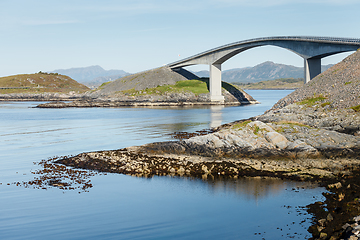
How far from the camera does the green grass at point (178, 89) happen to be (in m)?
106

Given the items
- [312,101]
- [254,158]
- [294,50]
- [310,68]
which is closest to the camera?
[254,158]

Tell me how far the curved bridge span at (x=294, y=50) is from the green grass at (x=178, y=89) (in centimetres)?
639

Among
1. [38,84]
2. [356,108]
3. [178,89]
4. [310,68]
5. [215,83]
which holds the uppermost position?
[38,84]

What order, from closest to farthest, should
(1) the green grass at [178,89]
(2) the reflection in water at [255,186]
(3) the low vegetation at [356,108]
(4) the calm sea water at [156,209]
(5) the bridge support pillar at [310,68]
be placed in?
(4) the calm sea water at [156,209] → (2) the reflection in water at [255,186] → (3) the low vegetation at [356,108] → (5) the bridge support pillar at [310,68] → (1) the green grass at [178,89]

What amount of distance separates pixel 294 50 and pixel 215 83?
35.2m

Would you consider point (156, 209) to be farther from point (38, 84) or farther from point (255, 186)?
point (38, 84)

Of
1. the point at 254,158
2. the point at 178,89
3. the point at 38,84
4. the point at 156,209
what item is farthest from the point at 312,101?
the point at 38,84

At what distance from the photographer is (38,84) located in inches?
6516

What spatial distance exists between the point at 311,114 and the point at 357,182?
21.4 meters

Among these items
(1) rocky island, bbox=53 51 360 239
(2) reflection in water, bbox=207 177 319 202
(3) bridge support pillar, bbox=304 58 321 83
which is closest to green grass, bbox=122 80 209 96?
(3) bridge support pillar, bbox=304 58 321 83

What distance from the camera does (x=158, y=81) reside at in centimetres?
11475

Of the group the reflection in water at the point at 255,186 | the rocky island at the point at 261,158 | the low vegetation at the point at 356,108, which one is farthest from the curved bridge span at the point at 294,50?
the reflection in water at the point at 255,186

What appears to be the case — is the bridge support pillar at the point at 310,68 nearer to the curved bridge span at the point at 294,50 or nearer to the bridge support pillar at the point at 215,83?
the curved bridge span at the point at 294,50

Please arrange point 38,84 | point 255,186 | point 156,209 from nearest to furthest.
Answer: point 156,209
point 255,186
point 38,84
